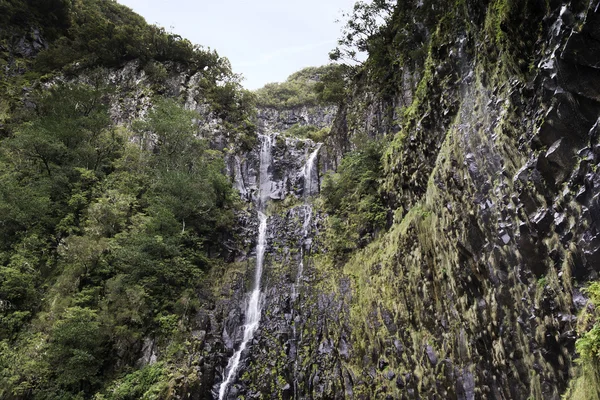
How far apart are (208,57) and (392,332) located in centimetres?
2499

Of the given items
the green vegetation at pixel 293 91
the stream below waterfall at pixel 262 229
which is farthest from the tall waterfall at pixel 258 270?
the green vegetation at pixel 293 91

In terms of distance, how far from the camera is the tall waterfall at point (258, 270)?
10.9 m

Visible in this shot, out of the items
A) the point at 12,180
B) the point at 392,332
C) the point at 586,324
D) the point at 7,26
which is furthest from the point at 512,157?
the point at 7,26

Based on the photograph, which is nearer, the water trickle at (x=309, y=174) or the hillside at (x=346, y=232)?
the hillside at (x=346, y=232)

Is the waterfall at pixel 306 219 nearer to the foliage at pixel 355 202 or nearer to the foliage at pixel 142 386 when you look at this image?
the foliage at pixel 355 202

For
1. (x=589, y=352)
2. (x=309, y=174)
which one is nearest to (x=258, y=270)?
(x=309, y=174)

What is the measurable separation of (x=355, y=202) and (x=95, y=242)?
1002 cm

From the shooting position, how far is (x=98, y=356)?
33.4 ft

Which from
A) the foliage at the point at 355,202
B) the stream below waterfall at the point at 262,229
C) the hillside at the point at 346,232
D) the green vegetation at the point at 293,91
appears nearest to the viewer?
the hillside at the point at 346,232

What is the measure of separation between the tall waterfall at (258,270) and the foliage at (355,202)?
11.7ft

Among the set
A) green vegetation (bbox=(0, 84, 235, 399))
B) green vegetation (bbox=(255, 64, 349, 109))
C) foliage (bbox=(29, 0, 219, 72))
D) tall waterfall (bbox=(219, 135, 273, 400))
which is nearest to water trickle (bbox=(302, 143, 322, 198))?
tall waterfall (bbox=(219, 135, 273, 400))

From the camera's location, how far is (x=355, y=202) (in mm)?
13625

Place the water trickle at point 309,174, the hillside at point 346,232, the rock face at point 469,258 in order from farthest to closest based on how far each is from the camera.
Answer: the water trickle at point 309,174 → the hillside at point 346,232 → the rock face at point 469,258

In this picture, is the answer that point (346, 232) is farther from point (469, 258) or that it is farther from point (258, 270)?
point (469, 258)
